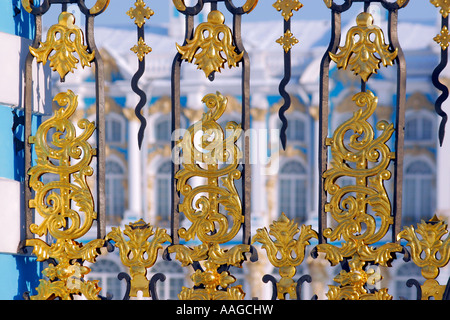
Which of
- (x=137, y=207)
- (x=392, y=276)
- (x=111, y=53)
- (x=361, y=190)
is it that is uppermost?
(x=111, y=53)

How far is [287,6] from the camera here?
9.74ft

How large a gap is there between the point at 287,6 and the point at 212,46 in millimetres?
368

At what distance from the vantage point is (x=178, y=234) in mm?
3021

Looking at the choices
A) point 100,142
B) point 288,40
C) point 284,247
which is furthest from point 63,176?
point 288,40

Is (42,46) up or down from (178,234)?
up

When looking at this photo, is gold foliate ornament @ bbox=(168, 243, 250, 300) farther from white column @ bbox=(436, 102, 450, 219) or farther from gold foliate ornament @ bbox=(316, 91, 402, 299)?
white column @ bbox=(436, 102, 450, 219)

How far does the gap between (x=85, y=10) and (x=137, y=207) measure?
18113 mm

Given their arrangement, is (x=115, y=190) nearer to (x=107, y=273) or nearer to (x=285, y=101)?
(x=107, y=273)

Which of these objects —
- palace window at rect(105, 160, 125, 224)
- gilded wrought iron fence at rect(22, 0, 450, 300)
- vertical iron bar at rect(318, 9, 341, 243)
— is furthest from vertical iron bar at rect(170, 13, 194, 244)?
palace window at rect(105, 160, 125, 224)

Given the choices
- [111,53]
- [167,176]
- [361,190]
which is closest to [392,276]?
[167,176]

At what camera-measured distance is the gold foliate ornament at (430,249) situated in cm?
293

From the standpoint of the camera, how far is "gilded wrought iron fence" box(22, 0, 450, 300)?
2.95 m

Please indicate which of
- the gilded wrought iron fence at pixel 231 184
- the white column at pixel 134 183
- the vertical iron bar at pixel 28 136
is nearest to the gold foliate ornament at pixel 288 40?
the gilded wrought iron fence at pixel 231 184
